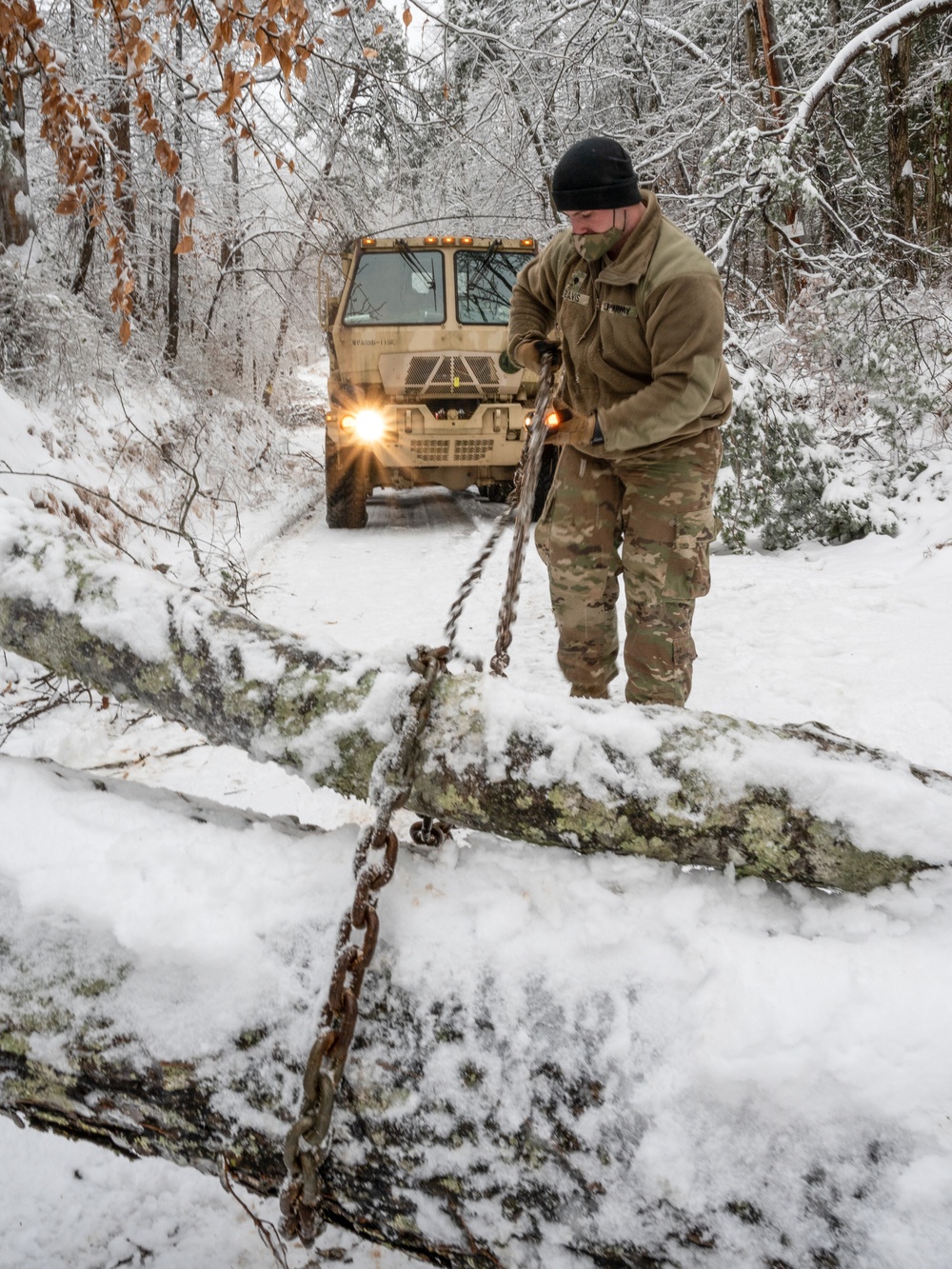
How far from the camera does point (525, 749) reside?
130 centimetres

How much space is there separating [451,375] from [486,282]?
3.70 feet

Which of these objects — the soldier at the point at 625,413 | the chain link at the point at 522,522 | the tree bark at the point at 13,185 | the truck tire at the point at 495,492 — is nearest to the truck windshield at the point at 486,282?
the truck tire at the point at 495,492

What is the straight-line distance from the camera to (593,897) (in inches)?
48.6

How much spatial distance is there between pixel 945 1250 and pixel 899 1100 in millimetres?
144

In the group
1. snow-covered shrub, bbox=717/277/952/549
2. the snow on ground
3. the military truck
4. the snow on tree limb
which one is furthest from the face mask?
the military truck

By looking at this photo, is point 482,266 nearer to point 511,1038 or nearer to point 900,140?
point 511,1038

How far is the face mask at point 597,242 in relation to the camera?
247cm

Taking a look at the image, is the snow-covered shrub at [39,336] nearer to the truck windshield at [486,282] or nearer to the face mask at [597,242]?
the truck windshield at [486,282]

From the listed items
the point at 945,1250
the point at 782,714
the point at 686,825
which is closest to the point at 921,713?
the point at 782,714

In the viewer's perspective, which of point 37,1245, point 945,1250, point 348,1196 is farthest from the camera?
point 37,1245

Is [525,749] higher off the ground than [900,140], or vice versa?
[900,140]

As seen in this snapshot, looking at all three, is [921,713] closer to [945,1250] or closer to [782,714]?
[782,714]

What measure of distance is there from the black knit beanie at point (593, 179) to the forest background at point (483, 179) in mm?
1101

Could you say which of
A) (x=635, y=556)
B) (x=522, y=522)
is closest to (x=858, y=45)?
(x=635, y=556)
